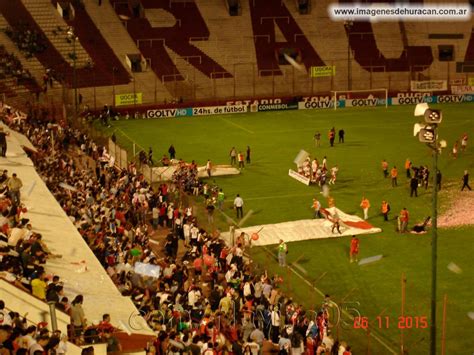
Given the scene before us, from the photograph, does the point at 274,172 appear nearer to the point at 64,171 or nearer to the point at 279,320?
the point at 64,171

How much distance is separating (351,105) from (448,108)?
844 cm

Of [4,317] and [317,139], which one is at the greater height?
[4,317]

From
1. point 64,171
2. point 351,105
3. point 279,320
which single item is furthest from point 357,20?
point 279,320

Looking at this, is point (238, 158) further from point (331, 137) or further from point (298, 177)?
point (331, 137)

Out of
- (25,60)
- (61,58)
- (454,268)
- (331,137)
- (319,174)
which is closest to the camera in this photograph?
(454,268)

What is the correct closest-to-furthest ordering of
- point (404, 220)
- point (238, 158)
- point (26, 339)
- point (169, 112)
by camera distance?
point (26, 339) < point (404, 220) < point (238, 158) < point (169, 112)

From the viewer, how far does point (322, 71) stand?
76.1 m

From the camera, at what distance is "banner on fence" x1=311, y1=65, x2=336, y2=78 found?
7581 cm

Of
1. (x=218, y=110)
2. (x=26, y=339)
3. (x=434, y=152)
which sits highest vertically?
(x=434, y=152)

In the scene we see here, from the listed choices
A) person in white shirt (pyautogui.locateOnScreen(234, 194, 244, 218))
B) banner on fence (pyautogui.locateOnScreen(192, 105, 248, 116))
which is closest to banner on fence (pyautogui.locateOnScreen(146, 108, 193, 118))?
banner on fence (pyautogui.locateOnScreen(192, 105, 248, 116))

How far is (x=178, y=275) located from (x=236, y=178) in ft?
66.9

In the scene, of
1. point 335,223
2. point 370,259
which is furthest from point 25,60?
point 370,259
